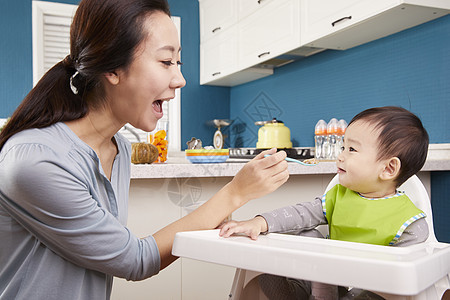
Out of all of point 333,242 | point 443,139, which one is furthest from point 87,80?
point 443,139

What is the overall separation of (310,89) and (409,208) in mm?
2398

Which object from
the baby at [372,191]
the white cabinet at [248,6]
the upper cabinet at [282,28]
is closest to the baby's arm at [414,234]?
the baby at [372,191]

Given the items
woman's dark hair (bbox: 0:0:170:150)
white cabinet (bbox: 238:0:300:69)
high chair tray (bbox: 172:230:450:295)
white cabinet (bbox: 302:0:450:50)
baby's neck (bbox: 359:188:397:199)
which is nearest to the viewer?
high chair tray (bbox: 172:230:450:295)

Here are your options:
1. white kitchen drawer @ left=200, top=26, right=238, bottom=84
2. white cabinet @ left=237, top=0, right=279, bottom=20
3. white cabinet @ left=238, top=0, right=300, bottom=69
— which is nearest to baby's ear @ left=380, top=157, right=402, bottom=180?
white cabinet @ left=238, top=0, right=300, bottom=69

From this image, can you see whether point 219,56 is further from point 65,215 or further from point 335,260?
point 335,260

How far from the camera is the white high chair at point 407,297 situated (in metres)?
0.77

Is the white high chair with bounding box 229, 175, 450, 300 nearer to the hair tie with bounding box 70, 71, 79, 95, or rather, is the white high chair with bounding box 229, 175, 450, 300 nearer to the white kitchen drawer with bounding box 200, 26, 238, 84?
the hair tie with bounding box 70, 71, 79, 95

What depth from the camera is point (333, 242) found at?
0.87 meters

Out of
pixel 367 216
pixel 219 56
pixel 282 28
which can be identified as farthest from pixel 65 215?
pixel 219 56

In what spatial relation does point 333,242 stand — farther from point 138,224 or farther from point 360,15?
point 360,15

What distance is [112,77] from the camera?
95 cm

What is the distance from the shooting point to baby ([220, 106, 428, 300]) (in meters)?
1.11

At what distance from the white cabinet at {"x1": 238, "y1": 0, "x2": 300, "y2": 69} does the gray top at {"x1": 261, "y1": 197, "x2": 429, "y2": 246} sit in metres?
1.87

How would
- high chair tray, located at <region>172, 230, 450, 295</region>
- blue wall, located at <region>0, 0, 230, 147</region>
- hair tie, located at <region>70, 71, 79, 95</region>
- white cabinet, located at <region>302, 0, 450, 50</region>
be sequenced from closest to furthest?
high chair tray, located at <region>172, 230, 450, 295</region>
hair tie, located at <region>70, 71, 79, 95</region>
white cabinet, located at <region>302, 0, 450, 50</region>
blue wall, located at <region>0, 0, 230, 147</region>
